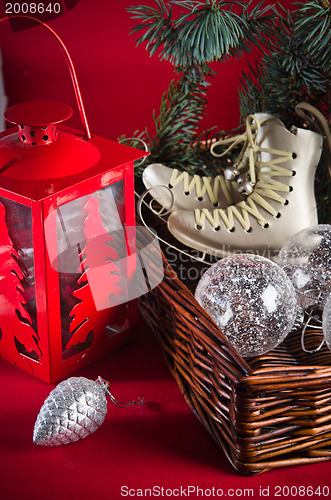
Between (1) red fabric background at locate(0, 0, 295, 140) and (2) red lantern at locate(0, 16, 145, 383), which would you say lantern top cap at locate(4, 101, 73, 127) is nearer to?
(2) red lantern at locate(0, 16, 145, 383)

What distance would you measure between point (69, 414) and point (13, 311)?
0.14m

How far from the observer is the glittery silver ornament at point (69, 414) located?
1.81 feet

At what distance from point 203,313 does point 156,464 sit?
0.14 meters

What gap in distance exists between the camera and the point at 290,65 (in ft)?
2.46

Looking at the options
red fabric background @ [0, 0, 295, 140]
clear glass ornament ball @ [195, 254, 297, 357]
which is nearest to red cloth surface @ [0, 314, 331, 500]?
clear glass ornament ball @ [195, 254, 297, 357]

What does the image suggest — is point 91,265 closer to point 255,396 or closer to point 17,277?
point 17,277

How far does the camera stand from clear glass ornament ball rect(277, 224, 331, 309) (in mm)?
621

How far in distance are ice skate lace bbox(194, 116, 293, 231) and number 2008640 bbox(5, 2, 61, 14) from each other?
367mm

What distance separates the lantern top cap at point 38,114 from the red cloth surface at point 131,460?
274mm

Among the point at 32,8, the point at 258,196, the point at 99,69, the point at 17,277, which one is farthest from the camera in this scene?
the point at 99,69

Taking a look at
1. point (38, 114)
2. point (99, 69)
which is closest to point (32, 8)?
point (99, 69)

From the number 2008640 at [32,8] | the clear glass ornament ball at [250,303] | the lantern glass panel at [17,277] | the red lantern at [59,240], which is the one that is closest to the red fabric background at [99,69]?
the number 2008640 at [32,8]

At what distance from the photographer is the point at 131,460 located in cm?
55

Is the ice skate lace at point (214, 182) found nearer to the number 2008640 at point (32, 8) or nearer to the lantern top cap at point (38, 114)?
the lantern top cap at point (38, 114)
